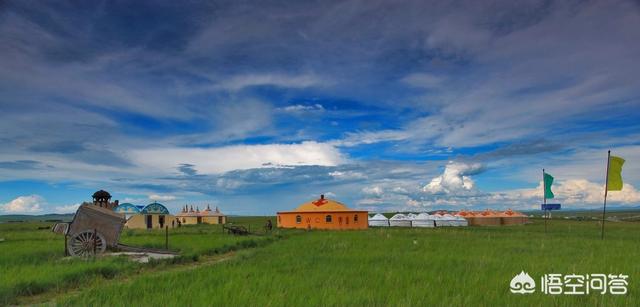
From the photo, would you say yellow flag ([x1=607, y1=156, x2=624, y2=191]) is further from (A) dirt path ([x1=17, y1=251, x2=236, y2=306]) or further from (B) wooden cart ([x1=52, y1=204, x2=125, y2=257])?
(B) wooden cart ([x1=52, y1=204, x2=125, y2=257])

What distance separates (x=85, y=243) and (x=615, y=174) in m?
31.5

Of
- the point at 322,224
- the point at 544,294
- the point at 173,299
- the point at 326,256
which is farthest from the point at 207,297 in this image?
the point at 322,224

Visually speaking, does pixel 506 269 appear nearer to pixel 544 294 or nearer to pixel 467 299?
pixel 544 294

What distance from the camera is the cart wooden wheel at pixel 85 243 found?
20250 millimetres

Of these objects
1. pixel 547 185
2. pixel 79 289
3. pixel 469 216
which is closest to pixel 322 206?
pixel 547 185

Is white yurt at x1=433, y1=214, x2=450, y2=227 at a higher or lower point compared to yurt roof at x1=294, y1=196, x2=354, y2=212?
lower

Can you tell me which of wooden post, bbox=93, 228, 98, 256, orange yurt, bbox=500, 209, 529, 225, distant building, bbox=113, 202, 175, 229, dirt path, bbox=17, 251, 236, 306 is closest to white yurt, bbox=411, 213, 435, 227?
orange yurt, bbox=500, 209, 529, 225

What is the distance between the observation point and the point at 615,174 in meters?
29.0

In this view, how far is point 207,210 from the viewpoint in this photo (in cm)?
7856

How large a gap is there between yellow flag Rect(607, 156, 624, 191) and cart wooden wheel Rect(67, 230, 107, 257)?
30.4 m

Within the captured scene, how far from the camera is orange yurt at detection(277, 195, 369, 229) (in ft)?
172

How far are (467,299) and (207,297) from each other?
536cm

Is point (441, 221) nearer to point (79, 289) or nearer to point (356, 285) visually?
point (356, 285)

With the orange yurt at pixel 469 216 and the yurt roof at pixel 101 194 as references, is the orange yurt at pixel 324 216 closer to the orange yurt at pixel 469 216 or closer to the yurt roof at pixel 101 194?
the yurt roof at pixel 101 194
